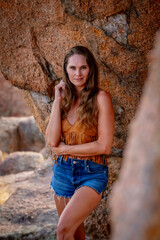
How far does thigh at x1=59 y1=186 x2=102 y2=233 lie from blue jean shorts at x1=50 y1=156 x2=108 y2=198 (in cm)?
5

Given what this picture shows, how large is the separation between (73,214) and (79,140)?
584 millimetres

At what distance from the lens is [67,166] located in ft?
7.57

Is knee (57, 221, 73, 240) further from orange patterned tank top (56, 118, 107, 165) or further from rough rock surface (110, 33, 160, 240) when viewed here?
rough rock surface (110, 33, 160, 240)

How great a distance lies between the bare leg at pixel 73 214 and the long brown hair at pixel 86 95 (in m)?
0.55

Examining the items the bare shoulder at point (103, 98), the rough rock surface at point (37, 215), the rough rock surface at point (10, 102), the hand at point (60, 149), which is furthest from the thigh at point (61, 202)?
the rough rock surface at point (10, 102)

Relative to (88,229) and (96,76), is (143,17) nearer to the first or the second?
(96,76)

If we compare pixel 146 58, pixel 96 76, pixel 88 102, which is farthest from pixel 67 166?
pixel 146 58

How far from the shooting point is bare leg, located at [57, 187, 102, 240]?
2047 mm

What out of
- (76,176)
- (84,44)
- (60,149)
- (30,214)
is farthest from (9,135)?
(76,176)

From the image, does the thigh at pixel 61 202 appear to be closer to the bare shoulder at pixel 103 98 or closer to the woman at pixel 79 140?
the woman at pixel 79 140

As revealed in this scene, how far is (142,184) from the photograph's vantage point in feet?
2.52

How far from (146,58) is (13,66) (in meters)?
1.52

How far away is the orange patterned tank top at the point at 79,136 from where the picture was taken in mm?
2320

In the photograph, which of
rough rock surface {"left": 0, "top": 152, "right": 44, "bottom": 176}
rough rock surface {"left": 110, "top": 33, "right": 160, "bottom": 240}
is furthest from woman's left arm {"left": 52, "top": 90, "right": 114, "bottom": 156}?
rough rock surface {"left": 0, "top": 152, "right": 44, "bottom": 176}
